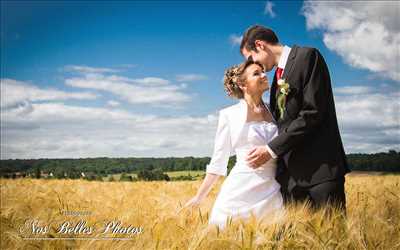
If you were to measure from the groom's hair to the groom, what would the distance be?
199mm

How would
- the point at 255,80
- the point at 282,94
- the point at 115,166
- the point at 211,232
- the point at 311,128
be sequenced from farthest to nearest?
the point at 115,166 < the point at 255,80 < the point at 282,94 < the point at 311,128 < the point at 211,232

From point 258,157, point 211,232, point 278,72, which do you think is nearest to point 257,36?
point 278,72

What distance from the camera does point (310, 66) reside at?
10.7ft

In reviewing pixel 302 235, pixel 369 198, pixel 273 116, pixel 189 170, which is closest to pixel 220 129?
pixel 273 116

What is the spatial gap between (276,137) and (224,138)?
0.45 meters

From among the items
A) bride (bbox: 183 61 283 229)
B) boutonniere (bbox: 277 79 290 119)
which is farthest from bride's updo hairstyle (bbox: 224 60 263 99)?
boutonniere (bbox: 277 79 290 119)

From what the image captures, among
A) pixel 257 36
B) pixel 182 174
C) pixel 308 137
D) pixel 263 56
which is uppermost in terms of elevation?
pixel 257 36


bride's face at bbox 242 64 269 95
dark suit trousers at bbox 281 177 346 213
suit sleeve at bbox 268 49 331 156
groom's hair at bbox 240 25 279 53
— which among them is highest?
groom's hair at bbox 240 25 279 53

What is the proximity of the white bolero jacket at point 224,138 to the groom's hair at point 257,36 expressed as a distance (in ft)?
1.49

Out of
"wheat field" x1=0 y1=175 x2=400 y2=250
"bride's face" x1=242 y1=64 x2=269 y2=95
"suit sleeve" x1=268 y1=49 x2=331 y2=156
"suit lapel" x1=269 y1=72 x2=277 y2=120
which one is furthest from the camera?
"suit lapel" x1=269 y1=72 x2=277 y2=120

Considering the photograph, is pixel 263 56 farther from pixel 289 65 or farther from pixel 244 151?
pixel 244 151

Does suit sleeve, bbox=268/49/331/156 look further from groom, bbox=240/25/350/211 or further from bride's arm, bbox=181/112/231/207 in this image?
bride's arm, bbox=181/112/231/207

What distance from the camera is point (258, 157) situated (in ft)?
10.5

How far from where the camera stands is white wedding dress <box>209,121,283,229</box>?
130 inches
